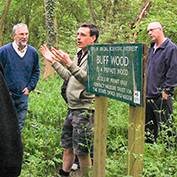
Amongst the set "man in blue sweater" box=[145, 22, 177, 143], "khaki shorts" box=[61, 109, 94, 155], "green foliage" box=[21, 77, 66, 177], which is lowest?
"green foliage" box=[21, 77, 66, 177]

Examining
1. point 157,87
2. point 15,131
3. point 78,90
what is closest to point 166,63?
point 157,87

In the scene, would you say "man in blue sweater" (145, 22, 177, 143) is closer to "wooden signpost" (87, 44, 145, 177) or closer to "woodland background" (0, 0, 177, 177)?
"woodland background" (0, 0, 177, 177)

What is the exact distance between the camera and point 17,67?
6457 mm

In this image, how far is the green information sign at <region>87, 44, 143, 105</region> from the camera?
12.2ft

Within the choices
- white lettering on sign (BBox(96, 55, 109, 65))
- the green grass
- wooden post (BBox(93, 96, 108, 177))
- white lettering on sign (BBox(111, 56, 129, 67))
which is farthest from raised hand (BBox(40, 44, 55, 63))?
the green grass

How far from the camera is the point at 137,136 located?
12.6 ft

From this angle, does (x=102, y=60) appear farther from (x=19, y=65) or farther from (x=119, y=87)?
(x=19, y=65)

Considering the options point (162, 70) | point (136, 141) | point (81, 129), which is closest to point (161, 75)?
point (162, 70)

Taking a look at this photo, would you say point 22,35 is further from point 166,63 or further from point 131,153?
point 131,153

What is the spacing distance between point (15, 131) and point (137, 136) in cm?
183

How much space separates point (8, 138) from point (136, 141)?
190 cm

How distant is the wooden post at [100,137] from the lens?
14.6ft

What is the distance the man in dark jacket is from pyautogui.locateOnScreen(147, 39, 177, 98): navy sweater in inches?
164

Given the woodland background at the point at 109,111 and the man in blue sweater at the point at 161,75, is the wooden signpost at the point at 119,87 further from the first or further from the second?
the man in blue sweater at the point at 161,75
